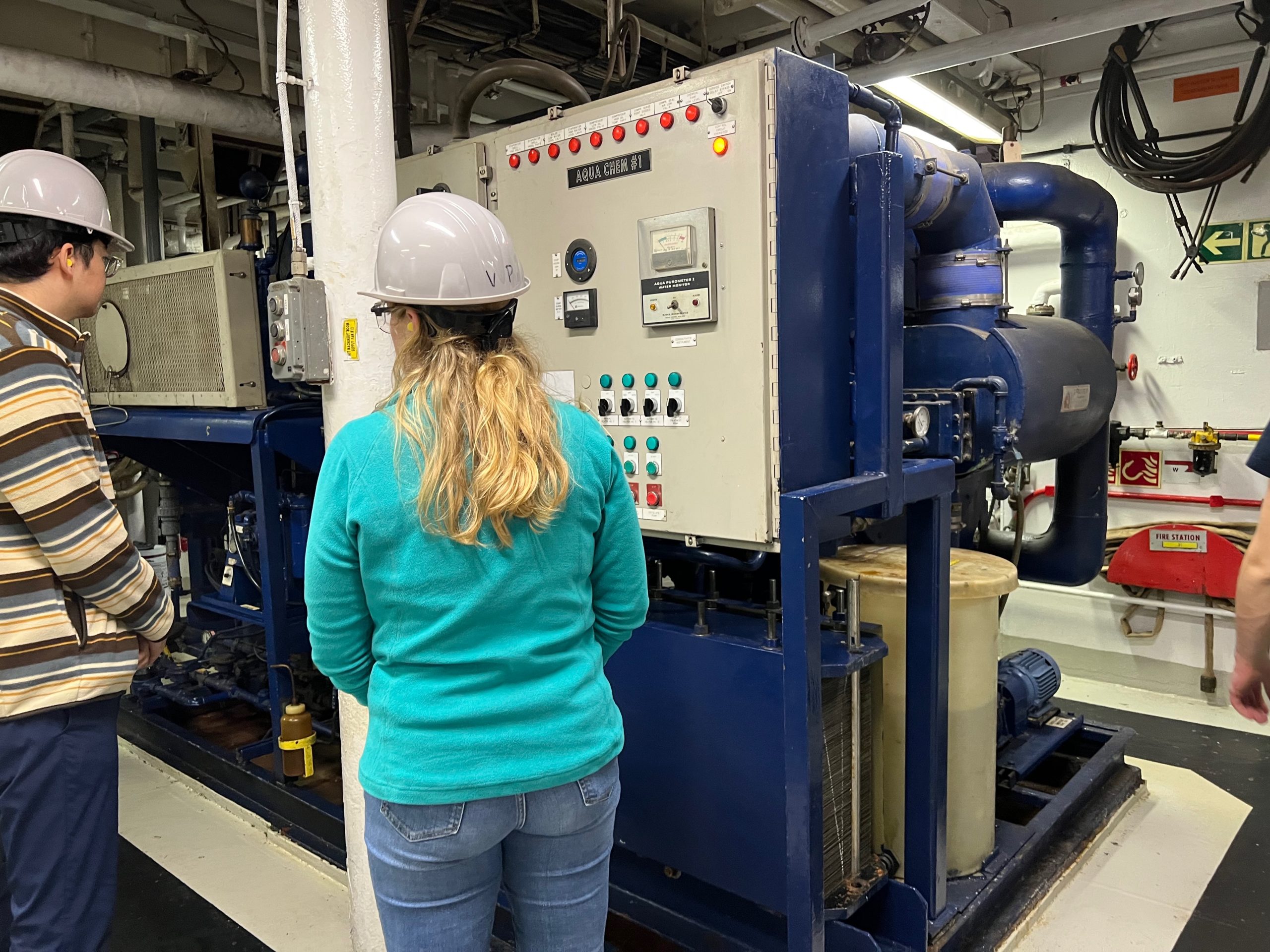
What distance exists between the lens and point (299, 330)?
6.24 feet

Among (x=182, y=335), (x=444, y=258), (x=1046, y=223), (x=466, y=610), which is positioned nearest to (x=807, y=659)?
(x=466, y=610)

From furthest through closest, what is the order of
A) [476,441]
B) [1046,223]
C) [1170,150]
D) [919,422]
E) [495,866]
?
[1170,150] < [1046,223] < [919,422] < [495,866] < [476,441]

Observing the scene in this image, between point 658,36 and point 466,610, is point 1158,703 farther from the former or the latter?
point 466,610

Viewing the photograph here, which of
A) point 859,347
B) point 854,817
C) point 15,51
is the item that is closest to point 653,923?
point 854,817

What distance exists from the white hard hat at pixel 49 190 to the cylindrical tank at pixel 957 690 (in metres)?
1.78

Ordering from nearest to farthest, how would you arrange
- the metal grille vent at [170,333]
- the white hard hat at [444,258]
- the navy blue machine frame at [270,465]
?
the white hard hat at [444,258] < the navy blue machine frame at [270,465] < the metal grille vent at [170,333]

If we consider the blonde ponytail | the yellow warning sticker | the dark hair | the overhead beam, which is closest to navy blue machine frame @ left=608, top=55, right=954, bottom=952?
the blonde ponytail

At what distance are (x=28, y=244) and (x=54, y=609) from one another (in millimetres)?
674

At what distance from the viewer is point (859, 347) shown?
1959mm

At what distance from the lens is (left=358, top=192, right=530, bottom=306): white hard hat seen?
46.0 inches

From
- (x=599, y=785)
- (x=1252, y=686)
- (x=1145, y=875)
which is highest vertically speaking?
(x=1252, y=686)

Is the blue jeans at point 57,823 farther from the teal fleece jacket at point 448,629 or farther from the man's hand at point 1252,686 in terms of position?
the man's hand at point 1252,686

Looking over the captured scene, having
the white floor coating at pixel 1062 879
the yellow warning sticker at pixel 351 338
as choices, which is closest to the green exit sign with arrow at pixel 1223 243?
the white floor coating at pixel 1062 879

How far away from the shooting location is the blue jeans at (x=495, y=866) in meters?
1.12
